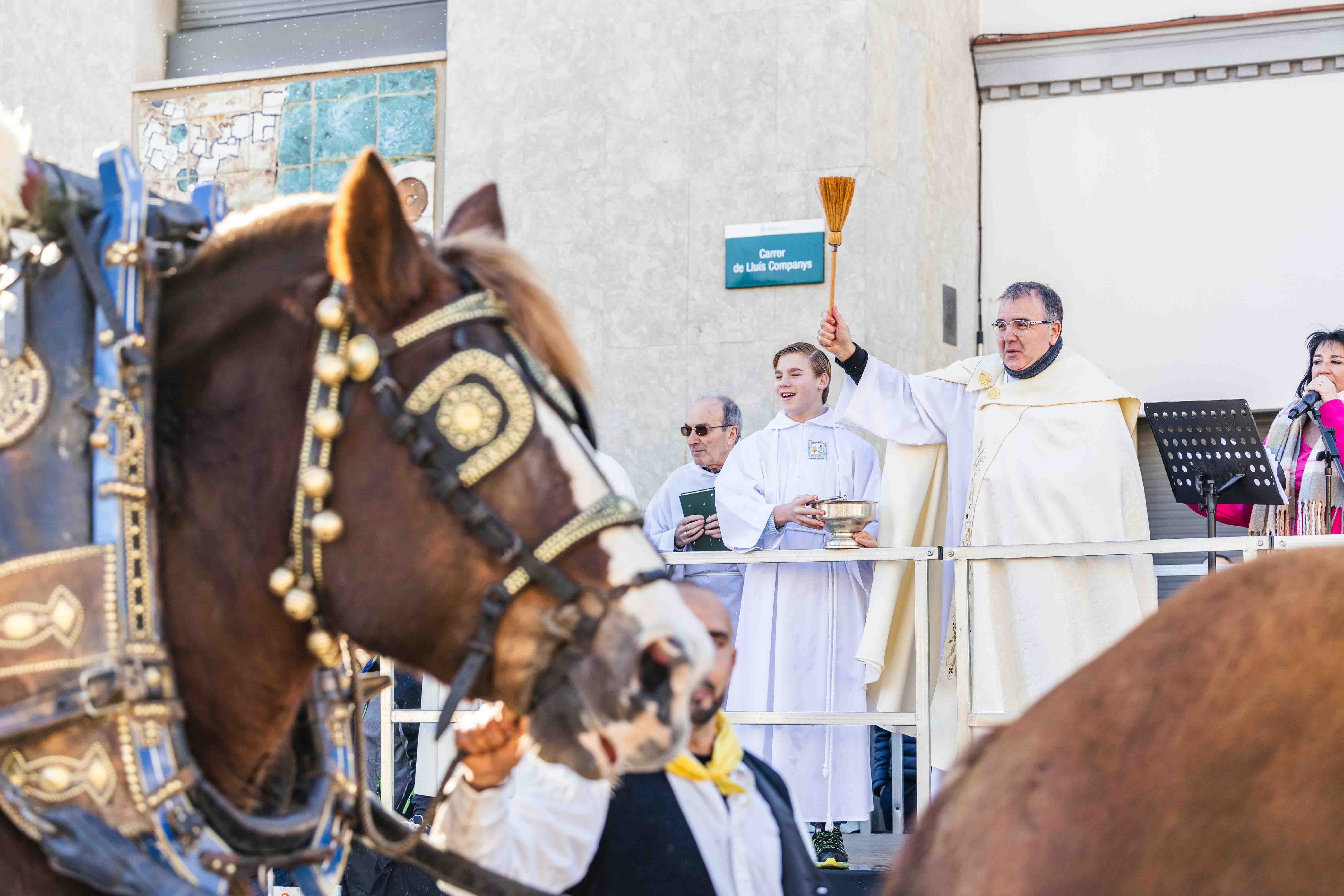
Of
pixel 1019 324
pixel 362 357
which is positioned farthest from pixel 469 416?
pixel 1019 324

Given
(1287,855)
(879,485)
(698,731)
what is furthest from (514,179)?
(1287,855)

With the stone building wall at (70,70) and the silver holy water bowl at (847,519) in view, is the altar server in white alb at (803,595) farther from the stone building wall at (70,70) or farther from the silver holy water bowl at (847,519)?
the stone building wall at (70,70)

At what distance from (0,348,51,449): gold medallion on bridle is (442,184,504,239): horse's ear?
0.63 m

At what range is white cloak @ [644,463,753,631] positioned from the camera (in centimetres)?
764

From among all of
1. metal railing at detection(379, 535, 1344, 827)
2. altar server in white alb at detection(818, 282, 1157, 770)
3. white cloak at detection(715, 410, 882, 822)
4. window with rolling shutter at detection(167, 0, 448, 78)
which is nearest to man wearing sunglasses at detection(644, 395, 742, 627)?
white cloak at detection(715, 410, 882, 822)

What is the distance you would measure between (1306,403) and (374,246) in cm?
610

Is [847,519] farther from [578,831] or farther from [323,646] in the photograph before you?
[323,646]

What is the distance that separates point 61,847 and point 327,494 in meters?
0.54

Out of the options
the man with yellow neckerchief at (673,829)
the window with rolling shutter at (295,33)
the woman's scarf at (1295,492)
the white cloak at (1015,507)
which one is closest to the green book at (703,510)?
the white cloak at (1015,507)

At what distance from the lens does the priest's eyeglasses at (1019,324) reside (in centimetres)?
700

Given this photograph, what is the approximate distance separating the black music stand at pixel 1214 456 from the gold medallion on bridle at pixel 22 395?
16.3 ft

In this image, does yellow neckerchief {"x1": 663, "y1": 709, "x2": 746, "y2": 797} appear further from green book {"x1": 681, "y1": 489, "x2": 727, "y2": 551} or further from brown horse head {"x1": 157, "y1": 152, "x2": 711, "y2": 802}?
green book {"x1": 681, "y1": 489, "x2": 727, "y2": 551}

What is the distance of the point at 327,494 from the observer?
194 cm

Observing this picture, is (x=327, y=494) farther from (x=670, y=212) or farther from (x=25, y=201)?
(x=670, y=212)
